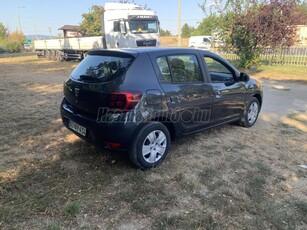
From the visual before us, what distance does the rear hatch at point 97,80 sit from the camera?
351 centimetres

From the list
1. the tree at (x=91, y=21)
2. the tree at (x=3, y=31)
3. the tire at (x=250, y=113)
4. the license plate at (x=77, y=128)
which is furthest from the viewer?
the tree at (x=3, y=31)

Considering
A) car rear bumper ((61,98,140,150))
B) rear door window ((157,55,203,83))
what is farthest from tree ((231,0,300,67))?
car rear bumper ((61,98,140,150))

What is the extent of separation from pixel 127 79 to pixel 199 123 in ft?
5.26

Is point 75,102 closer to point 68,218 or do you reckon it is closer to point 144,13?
point 68,218

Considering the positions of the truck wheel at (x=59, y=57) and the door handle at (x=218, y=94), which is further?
the truck wheel at (x=59, y=57)

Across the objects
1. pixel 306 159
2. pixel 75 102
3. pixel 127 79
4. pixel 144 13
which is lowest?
pixel 306 159

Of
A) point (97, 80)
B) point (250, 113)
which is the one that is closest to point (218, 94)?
point (250, 113)

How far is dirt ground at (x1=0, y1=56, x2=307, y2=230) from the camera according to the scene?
282 centimetres

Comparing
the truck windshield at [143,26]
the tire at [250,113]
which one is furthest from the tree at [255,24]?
the tire at [250,113]

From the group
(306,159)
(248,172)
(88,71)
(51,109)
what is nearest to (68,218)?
(88,71)

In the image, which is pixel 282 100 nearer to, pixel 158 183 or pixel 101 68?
pixel 158 183

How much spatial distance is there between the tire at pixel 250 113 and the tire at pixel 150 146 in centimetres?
227

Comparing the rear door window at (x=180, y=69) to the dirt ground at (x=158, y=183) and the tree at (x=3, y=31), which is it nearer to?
the dirt ground at (x=158, y=183)

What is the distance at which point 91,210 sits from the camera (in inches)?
115
